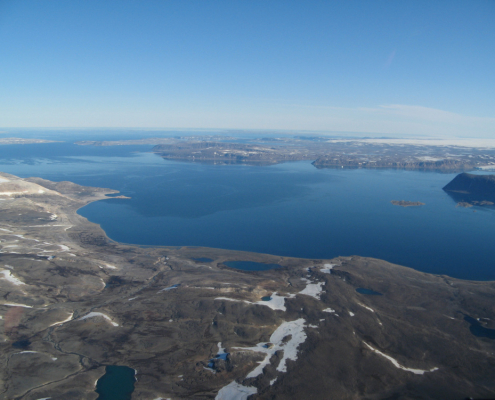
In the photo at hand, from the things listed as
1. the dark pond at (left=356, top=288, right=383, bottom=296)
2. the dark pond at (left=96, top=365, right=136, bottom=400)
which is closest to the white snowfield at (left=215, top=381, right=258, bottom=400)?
the dark pond at (left=96, top=365, right=136, bottom=400)

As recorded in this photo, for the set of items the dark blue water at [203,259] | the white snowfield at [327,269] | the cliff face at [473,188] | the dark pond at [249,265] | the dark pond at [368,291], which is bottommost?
the dark pond at [249,265]

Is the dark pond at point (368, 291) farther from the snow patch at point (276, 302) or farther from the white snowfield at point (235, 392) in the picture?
the white snowfield at point (235, 392)

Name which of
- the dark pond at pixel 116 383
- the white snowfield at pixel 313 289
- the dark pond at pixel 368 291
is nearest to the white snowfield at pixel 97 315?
the dark pond at pixel 116 383

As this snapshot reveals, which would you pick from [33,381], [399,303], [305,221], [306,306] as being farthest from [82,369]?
[305,221]

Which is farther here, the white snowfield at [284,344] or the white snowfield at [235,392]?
the white snowfield at [284,344]

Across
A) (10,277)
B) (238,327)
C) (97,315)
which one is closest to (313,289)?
(238,327)

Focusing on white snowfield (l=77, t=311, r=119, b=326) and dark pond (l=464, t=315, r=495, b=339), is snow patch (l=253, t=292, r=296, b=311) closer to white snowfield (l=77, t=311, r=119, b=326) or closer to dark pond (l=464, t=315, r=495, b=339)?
white snowfield (l=77, t=311, r=119, b=326)

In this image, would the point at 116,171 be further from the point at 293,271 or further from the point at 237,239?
the point at 293,271

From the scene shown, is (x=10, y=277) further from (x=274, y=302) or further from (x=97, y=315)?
(x=274, y=302)
